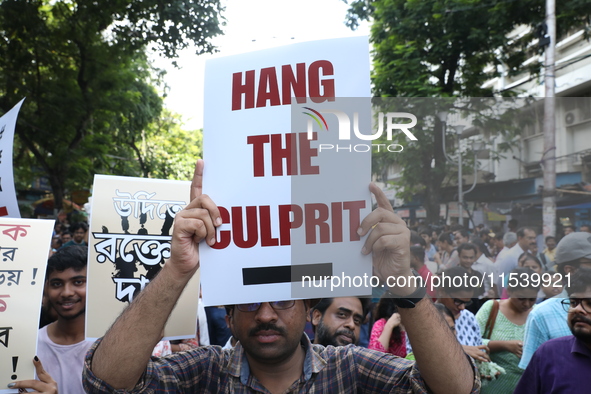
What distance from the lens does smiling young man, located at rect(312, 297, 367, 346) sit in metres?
3.84

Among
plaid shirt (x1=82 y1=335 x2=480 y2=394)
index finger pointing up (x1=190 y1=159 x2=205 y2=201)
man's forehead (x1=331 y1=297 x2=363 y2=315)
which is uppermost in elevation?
index finger pointing up (x1=190 y1=159 x2=205 y2=201)

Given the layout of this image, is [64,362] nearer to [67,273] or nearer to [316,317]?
[67,273]

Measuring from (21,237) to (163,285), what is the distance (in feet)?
4.10

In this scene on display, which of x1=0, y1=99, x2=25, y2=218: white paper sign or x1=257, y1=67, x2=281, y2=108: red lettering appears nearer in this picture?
x1=257, y1=67, x2=281, y2=108: red lettering

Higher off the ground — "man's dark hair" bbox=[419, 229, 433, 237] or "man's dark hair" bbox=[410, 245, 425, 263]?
"man's dark hair" bbox=[419, 229, 433, 237]

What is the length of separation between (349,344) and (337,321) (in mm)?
1202

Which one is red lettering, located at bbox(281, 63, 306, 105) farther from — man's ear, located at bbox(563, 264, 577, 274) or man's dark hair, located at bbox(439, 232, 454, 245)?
man's ear, located at bbox(563, 264, 577, 274)

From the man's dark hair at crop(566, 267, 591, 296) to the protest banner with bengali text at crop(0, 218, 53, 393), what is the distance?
2.31 meters

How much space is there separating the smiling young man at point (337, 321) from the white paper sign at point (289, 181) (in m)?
1.95

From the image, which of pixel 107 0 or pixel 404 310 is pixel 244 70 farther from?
pixel 107 0

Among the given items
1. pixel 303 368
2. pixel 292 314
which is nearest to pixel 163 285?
pixel 292 314

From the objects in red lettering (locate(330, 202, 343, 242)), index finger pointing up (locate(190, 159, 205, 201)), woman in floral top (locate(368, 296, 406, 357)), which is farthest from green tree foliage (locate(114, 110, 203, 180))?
red lettering (locate(330, 202, 343, 242))

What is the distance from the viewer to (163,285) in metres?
1.95

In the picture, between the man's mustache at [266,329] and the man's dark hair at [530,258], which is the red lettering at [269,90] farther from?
the man's dark hair at [530,258]
